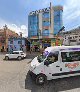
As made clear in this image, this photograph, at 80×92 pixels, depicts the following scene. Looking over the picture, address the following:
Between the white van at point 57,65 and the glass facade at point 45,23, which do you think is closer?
the white van at point 57,65

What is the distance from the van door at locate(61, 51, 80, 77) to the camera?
12117mm

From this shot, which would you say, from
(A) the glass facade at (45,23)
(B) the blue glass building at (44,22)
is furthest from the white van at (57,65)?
(A) the glass facade at (45,23)

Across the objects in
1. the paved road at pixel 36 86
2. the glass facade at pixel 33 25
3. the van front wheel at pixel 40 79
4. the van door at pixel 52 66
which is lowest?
the paved road at pixel 36 86

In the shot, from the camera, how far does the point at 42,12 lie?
4709 centimetres

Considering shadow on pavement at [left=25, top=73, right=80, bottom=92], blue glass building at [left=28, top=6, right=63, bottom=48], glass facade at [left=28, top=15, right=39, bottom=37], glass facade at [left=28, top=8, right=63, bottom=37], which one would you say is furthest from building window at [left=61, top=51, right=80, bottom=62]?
glass facade at [left=28, top=15, right=39, bottom=37]

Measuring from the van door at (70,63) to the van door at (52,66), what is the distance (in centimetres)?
36

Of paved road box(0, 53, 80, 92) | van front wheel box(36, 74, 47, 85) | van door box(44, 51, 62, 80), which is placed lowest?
paved road box(0, 53, 80, 92)

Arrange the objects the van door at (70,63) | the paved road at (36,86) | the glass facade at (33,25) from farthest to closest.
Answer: the glass facade at (33,25), the van door at (70,63), the paved road at (36,86)

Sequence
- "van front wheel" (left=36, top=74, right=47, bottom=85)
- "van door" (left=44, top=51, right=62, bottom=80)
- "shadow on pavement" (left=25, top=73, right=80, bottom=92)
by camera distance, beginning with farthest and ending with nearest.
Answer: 1. "van door" (left=44, top=51, right=62, bottom=80)
2. "van front wheel" (left=36, top=74, right=47, bottom=85)
3. "shadow on pavement" (left=25, top=73, right=80, bottom=92)

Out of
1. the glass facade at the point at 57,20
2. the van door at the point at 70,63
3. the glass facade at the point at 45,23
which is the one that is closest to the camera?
the van door at the point at 70,63

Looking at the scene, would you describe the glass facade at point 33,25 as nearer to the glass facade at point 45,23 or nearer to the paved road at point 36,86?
the glass facade at point 45,23

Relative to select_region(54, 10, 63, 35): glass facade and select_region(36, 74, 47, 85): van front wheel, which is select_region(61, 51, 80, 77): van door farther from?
select_region(54, 10, 63, 35): glass facade

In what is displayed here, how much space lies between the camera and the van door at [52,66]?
38.6 feet

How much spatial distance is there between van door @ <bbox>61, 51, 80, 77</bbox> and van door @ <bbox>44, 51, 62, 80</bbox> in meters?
0.36
